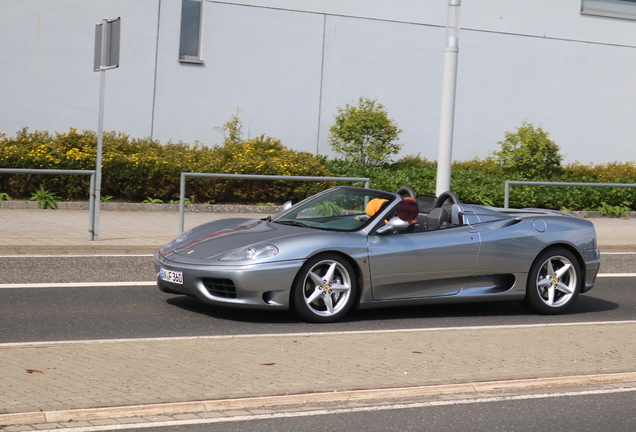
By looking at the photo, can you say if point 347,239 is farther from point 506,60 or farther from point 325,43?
point 506,60

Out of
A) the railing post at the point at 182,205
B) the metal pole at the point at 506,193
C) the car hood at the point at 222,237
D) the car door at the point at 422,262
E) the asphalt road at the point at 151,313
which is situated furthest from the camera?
the metal pole at the point at 506,193

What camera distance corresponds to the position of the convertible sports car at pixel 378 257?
A: 7223 millimetres

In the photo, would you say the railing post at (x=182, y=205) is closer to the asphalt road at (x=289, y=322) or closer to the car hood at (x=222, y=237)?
the asphalt road at (x=289, y=322)

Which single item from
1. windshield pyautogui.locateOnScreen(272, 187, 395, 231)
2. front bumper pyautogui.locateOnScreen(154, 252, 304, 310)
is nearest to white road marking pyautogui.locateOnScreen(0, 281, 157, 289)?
windshield pyautogui.locateOnScreen(272, 187, 395, 231)

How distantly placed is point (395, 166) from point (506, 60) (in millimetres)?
5425

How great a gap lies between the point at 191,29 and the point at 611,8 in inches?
509

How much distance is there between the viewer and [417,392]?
5.31 meters

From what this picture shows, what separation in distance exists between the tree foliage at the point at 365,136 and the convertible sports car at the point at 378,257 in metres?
12.6

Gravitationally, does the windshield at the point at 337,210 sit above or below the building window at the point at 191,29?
below

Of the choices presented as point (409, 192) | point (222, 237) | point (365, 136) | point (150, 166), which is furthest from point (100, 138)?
point (365, 136)

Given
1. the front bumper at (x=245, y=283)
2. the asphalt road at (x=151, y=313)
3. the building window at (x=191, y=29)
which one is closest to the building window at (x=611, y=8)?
the building window at (x=191, y=29)

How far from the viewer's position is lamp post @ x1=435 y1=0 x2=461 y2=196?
44.4 ft

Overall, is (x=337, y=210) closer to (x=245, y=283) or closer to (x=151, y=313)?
(x=245, y=283)

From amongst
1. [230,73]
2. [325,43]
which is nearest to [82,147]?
[230,73]
